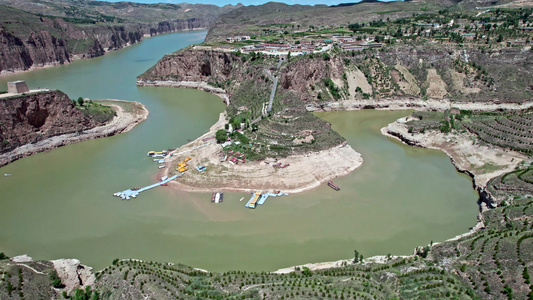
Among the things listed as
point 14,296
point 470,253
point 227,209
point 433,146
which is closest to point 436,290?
point 470,253

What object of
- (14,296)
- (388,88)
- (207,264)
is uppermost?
(388,88)

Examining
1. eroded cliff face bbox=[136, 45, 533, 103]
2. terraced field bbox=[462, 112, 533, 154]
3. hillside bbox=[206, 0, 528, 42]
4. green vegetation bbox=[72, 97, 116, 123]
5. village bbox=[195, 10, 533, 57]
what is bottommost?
terraced field bbox=[462, 112, 533, 154]

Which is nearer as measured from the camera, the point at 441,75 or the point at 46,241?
the point at 46,241

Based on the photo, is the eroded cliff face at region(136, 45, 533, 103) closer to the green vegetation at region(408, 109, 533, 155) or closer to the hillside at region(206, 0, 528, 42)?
the green vegetation at region(408, 109, 533, 155)

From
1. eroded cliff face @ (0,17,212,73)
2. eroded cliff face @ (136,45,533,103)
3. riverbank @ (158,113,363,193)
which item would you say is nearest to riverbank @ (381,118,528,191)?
riverbank @ (158,113,363,193)

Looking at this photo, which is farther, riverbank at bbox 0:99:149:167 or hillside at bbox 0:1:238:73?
hillside at bbox 0:1:238:73

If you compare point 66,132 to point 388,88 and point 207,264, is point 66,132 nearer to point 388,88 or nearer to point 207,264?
point 207,264

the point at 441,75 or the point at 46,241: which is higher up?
the point at 441,75

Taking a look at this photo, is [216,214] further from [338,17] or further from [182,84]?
[338,17]
